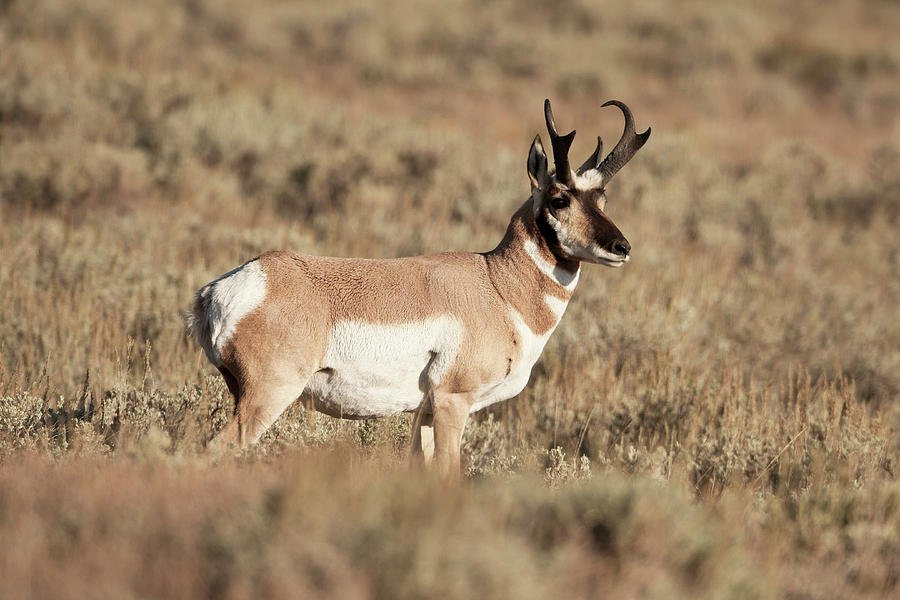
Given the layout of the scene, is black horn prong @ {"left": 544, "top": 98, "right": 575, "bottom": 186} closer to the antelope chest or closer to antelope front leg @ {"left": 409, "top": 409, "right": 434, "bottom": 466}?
the antelope chest

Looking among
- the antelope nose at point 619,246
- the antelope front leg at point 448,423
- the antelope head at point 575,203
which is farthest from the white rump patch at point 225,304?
the antelope nose at point 619,246

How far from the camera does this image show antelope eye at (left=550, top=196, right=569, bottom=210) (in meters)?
5.14

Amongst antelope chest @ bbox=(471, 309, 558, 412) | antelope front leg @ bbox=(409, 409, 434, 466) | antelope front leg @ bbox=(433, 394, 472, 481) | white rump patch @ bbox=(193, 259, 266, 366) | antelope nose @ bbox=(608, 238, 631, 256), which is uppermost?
antelope nose @ bbox=(608, 238, 631, 256)

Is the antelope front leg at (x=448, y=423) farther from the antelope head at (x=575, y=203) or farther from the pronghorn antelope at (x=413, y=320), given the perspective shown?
the antelope head at (x=575, y=203)

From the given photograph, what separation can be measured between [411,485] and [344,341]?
1.61 meters

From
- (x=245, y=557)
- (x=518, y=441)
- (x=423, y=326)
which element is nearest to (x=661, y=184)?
(x=518, y=441)

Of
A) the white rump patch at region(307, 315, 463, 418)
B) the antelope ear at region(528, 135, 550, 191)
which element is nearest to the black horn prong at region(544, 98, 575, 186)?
the antelope ear at region(528, 135, 550, 191)

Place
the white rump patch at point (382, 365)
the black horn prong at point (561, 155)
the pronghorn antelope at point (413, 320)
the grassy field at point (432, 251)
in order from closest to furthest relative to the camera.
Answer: the grassy field at point (432, 251), the pronghorn antelope at point (413, 320), the white rump patch at point (382, 365), the black horn prong at point (561, 155)

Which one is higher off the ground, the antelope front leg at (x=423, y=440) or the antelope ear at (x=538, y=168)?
the antelope ear at (x=538, y=168)

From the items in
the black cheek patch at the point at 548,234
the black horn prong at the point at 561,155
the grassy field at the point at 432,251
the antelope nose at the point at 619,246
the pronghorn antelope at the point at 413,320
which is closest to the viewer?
the grassy field at the point at 432,251

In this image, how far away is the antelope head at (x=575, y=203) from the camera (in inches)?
195

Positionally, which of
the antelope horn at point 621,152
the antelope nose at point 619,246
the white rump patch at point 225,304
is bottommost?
the white rump patch at point 225,304

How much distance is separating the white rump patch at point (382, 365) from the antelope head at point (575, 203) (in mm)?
870

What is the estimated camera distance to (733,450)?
5.75 meters
